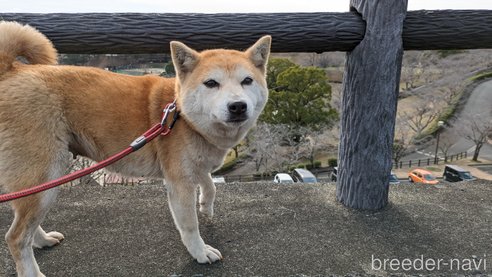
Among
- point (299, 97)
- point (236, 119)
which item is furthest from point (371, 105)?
point (299, 97)

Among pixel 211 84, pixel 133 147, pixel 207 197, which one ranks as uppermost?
pixel 211 84

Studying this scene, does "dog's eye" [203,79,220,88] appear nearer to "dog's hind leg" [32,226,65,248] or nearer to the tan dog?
the tan dog

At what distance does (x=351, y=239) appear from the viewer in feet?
9.61

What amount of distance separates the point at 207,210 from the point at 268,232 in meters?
0.59

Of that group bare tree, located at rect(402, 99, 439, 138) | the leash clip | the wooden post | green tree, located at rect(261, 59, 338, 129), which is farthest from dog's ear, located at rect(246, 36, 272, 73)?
bare tree, located at rect(402, 99, 439, 138)

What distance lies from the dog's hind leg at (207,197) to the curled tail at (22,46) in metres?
1.50

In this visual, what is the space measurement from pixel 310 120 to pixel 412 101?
20.8 feet

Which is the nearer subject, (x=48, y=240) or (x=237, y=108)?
(x=237, y=108)

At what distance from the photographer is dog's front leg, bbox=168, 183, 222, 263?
8.33ft

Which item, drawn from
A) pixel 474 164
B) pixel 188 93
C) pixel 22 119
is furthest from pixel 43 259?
pixel 474 164

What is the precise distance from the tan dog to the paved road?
21.9m

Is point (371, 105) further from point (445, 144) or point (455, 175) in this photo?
point (445, 144)

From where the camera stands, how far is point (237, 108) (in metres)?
2.16

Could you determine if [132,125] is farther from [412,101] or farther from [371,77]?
[412,101]
